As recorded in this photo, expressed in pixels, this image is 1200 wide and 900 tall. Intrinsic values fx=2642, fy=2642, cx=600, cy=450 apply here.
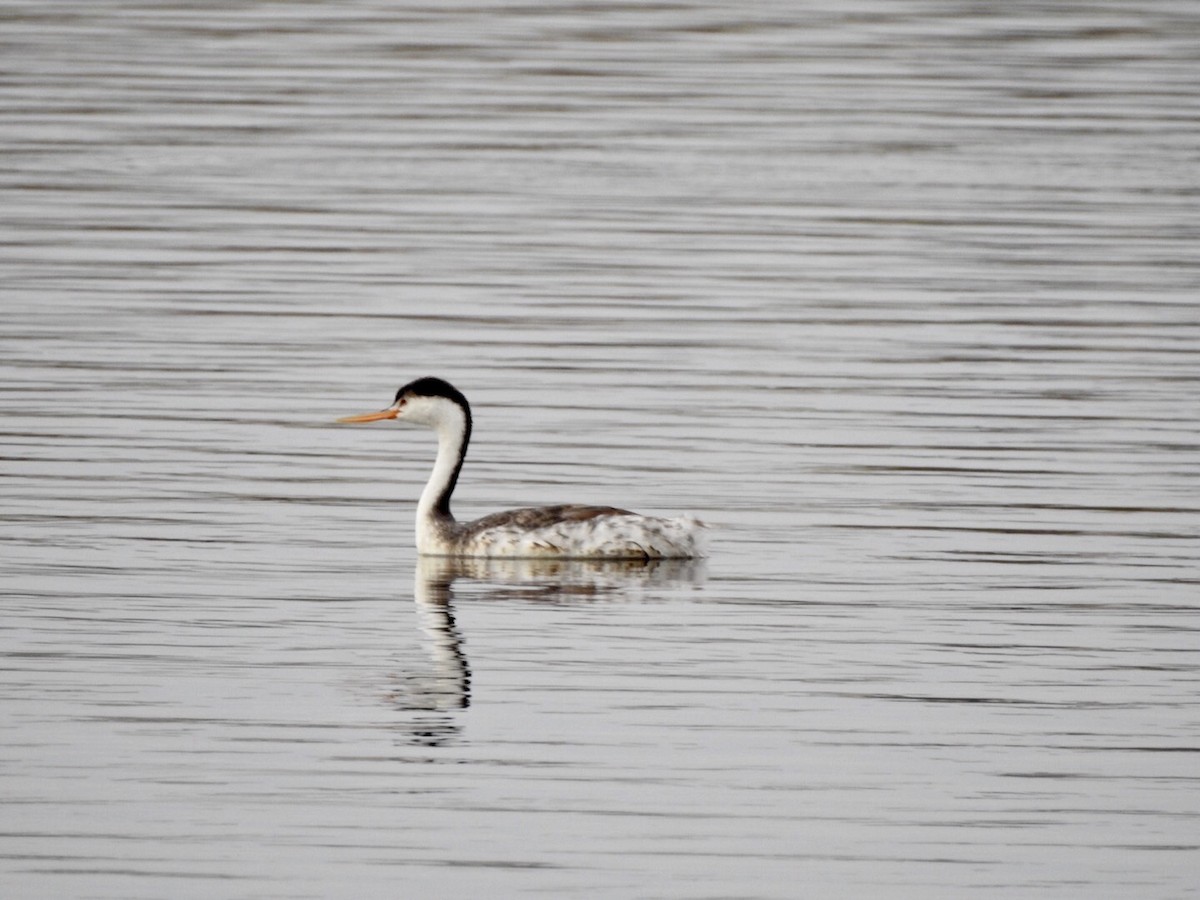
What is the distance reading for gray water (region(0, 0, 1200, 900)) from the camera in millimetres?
8656

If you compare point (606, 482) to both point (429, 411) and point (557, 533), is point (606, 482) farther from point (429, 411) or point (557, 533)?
point (557, 533)

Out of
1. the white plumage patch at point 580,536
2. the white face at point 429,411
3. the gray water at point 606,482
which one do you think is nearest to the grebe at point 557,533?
the white plumage patch at point 580,536

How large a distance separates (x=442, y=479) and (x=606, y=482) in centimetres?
150

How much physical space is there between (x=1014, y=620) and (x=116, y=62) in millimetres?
25415

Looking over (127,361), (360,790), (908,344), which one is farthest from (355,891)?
(908,344)

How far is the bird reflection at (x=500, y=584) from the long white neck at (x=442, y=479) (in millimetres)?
130

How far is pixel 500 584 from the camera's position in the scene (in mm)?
12367

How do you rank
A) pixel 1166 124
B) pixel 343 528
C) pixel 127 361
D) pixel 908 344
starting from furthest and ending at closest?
pixel 1166 124 → pixel 908 344 → pixel 127 361 → pixel 343 528

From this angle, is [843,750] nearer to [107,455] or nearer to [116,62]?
[107,455]

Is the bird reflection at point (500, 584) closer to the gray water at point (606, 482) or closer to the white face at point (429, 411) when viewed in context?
the gray water at point (606, 482)

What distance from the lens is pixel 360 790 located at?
29.1 feet

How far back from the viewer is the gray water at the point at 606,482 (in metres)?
8.66

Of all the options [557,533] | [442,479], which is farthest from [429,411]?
[557,533]

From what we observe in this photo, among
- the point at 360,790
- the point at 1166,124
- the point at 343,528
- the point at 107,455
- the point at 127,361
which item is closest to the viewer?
the point at 360,790
